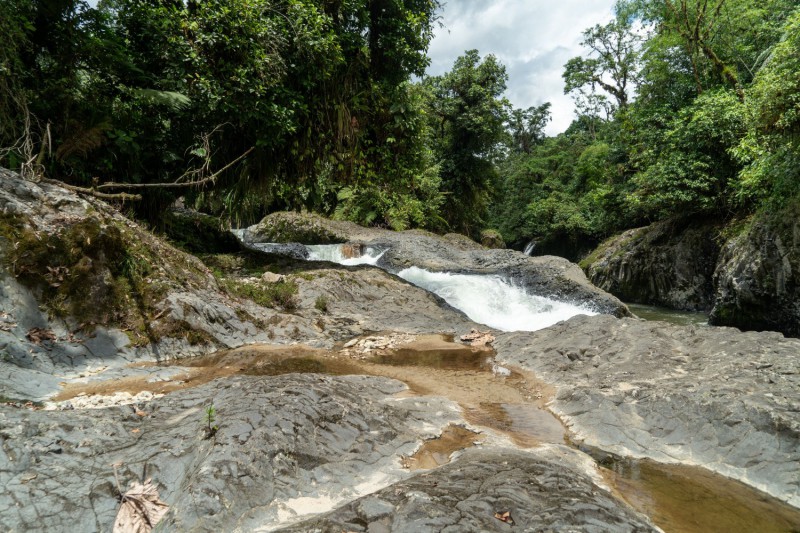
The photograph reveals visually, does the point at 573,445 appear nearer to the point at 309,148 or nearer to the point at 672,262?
the point at 309,148

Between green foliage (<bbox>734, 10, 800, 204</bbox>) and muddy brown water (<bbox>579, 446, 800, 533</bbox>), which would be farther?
green foliage (<bbox>734, 10, 800, 204</bbox>)

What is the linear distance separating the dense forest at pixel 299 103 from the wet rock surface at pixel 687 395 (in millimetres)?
5847

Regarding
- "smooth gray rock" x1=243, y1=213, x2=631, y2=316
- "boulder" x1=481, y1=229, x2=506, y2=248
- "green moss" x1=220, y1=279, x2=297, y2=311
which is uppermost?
"boulder" x1=481, y1=229, x2=506, y2=248

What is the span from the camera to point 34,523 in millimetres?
1825

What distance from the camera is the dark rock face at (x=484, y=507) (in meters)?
1.92

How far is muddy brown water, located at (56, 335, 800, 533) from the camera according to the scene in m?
2.65

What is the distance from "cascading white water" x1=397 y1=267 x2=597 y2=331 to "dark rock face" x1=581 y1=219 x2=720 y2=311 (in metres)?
5.91

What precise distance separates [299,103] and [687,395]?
8.76 m

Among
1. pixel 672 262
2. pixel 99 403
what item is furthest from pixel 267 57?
pixel 672 262

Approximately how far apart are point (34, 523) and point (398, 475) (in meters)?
1.81

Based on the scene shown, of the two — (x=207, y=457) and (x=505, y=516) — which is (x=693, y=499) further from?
(x=207, y=457)

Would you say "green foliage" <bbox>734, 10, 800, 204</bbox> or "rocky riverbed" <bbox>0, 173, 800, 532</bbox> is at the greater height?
"green foliage" <bbox>734, 10, 800, 204</bbox>

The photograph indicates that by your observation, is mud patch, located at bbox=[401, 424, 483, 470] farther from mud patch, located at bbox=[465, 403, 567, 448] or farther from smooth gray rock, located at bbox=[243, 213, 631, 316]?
smooth gray rock, located at bbox=[243, 213, 631, 316]

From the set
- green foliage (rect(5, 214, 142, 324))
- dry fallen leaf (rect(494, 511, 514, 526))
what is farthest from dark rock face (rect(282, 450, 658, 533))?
green foliage (rect(5, 214, 142, 324))
